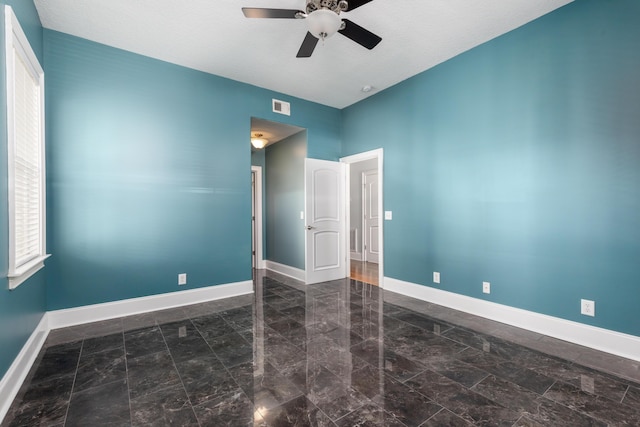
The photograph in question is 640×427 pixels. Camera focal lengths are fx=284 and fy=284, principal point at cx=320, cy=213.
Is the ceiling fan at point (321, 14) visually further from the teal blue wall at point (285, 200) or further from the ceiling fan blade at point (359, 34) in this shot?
the teal blue wall at point (285, 200)

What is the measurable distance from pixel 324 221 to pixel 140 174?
2.71 meters

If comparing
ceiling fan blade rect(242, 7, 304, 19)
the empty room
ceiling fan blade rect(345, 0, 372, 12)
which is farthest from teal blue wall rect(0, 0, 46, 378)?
ceiling fan blade rect(345, 0, 372, 12)

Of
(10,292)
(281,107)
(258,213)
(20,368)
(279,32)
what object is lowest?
(20,368)

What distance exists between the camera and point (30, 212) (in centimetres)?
246

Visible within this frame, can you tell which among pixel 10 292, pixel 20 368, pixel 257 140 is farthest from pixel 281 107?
pixel 20 368

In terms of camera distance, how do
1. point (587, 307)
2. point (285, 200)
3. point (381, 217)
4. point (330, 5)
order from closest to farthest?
1. point (330, 5)
2. point (587, 307)
3. point (381, 217)
4. point (285, 200)

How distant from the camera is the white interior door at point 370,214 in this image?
678 cm

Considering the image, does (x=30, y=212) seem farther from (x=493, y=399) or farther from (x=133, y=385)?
(x=493, y=399)

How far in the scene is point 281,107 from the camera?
446cm

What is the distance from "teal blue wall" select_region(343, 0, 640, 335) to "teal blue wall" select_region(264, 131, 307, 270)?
183cm

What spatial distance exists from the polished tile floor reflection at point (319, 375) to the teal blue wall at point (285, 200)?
2060mm

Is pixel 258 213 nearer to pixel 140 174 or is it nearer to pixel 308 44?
pixel 140 174

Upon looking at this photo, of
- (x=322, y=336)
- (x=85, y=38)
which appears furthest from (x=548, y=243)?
(x=85, y=38)

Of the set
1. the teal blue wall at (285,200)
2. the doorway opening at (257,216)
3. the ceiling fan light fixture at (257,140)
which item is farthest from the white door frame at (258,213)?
the ceiling fan light fixture at (257,140)
